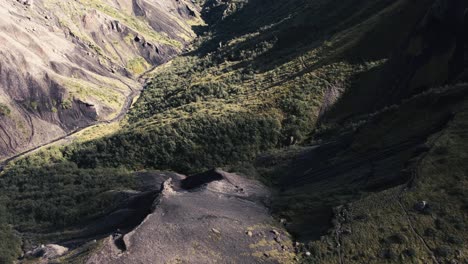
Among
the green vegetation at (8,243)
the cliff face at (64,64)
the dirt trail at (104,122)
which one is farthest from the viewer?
the cliff face at (64,64)

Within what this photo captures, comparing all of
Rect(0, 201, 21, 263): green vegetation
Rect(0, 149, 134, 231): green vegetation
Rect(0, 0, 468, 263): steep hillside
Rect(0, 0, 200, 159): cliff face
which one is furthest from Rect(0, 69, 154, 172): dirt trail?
Rect(0, 201, 21, 263): green vegetation

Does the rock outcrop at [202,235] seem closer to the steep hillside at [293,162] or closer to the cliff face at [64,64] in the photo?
the steep hillside at [293,162]

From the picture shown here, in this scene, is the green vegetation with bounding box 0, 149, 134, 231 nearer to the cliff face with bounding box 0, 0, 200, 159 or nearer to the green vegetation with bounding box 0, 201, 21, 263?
the green vegetation with bounding box 0, 201, 21, 263

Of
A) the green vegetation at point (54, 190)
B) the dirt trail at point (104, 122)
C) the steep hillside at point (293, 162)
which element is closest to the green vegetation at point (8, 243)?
the steep hillside at point (293, 162)

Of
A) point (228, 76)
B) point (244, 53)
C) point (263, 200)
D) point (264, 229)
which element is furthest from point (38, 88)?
point (264, 229)

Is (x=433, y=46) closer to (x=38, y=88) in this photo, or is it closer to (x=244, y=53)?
(x=244, y=53)

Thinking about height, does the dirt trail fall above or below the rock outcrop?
below

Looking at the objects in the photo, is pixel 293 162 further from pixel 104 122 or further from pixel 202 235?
pixel 104 122

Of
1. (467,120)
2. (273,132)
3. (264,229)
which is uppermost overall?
(467,120)
